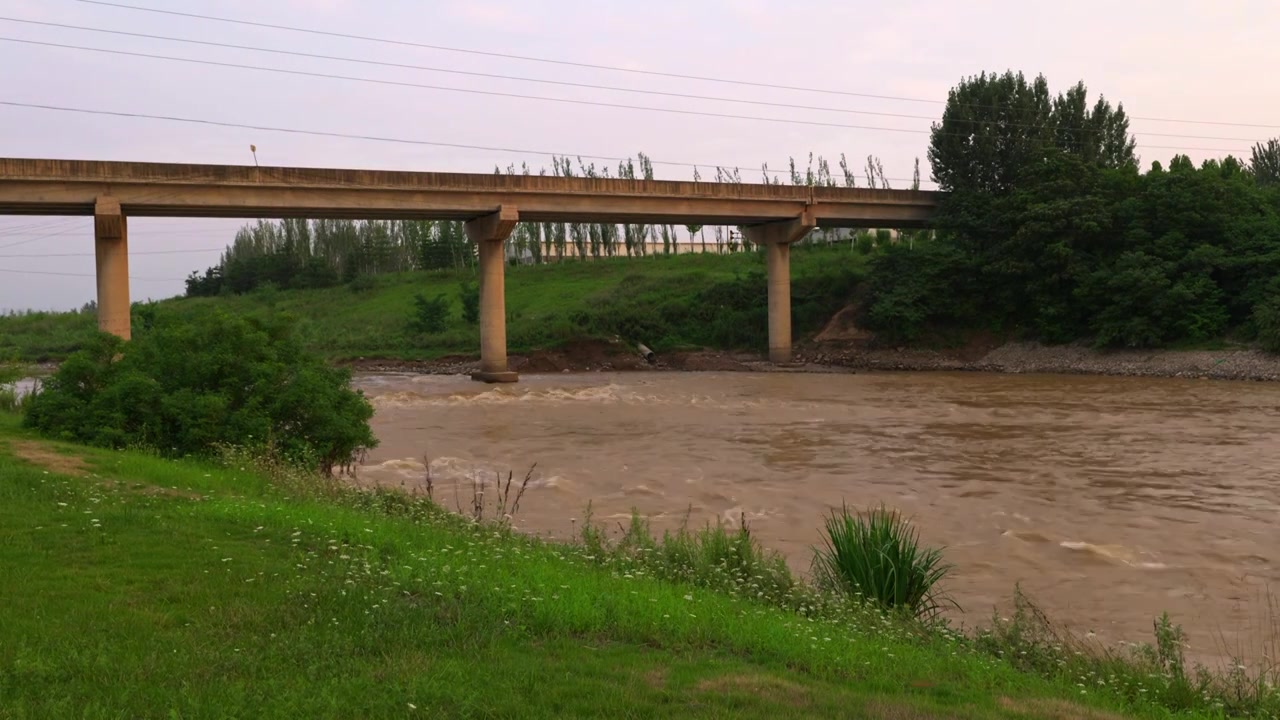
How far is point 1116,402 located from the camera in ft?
116

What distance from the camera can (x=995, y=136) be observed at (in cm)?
6025

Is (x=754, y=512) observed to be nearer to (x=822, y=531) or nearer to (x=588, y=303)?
(x=822, y=531)

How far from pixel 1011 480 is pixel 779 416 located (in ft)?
41.7

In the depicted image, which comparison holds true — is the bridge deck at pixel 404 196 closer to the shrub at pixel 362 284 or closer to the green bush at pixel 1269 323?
the green bush at pixel 1269 323

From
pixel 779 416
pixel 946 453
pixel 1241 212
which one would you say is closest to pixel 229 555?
pixel 946 453

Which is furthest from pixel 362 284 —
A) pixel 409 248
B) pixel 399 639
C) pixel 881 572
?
pixel 399 639

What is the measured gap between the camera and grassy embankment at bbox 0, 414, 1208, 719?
571 cm

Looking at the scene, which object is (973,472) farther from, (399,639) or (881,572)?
(399,639)

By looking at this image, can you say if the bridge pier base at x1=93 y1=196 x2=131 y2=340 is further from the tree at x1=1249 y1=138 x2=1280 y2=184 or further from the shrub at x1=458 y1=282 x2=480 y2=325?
the tree at x1=1249 y1=138 x2=1280 y2=184

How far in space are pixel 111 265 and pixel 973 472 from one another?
34305 millimetres

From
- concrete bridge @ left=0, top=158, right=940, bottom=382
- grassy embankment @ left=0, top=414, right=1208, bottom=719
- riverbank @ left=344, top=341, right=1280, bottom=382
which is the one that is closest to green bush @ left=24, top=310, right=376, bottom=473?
grassy embankment @ left=0, top=414, right=1208, bottom=719

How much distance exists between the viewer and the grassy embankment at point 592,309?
62875 mm

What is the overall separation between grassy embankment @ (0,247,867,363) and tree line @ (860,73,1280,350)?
7116 mm

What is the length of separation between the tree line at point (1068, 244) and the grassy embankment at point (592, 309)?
23.3 feet
